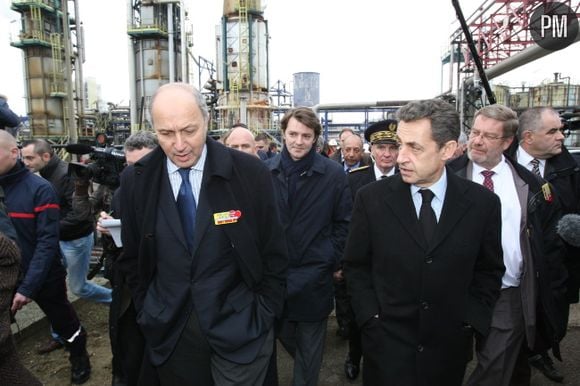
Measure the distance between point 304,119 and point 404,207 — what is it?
A: 1.33 metres

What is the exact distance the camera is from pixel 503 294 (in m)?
2.67

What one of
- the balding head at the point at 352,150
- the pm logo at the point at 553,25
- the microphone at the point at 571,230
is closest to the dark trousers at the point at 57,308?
the balding head at the point at 352,150

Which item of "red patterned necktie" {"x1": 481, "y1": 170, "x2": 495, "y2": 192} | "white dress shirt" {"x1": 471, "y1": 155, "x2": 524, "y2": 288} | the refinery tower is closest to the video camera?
"red patterned necktie" {"x1": 481, "y1": 170, "x2": 495, "y2": 192}

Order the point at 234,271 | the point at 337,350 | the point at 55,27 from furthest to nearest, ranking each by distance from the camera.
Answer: the point at 55,27 → the point at 337,350 → the point at 234,271

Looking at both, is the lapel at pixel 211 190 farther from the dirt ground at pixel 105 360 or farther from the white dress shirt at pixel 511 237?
the dirt ground at pixel 105 360

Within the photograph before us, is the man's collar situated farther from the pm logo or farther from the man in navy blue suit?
the pm logo

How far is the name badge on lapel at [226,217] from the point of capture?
6.69 ft

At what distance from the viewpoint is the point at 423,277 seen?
2072mm

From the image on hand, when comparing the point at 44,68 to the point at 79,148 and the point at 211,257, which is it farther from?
the point at 211,257

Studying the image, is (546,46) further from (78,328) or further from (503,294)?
(78,328)

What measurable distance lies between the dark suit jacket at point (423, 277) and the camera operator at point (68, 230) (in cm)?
306

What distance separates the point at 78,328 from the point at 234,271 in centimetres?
218

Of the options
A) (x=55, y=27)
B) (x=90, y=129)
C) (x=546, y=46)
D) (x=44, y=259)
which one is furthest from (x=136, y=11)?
(x=44, y=259)

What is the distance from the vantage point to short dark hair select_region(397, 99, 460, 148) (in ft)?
7.03
